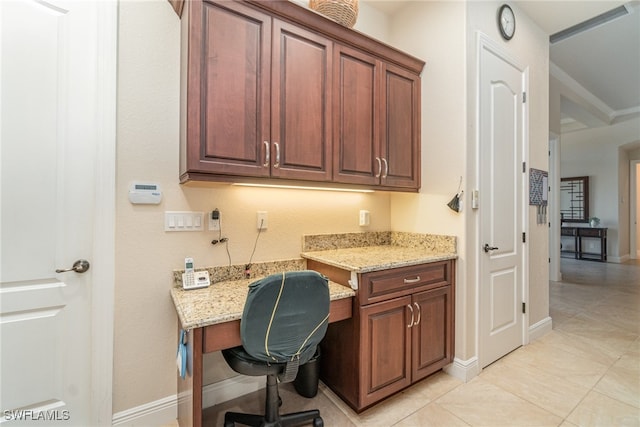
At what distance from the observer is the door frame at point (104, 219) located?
1.54m

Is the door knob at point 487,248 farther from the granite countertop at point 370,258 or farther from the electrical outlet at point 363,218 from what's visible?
the electrical outlet at point 363,218

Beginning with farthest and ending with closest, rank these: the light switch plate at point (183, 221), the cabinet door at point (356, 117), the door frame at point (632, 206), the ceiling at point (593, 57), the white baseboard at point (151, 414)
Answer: the door frame at point (632, 206) → the ceiling at point (593, 57) → the cabinet door at point (356, 117) → the light switch plate at point (183, 221) → the white baseboard at point (151, 414)

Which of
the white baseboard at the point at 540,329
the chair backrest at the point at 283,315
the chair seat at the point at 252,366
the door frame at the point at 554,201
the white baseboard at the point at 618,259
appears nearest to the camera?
the chair backrest at the point at 283,315

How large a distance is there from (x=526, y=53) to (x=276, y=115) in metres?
2.56

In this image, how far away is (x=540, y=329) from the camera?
282 centimetres

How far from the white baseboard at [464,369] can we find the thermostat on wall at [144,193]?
2320 mm

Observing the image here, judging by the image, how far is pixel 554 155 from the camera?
4.66 m

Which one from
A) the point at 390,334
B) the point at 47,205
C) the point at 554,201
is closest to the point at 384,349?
the point at 390,334

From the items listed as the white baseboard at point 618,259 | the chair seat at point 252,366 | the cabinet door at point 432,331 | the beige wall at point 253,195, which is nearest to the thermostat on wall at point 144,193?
the beige wall at point 253,195

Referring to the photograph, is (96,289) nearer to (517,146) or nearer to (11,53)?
(11,53)

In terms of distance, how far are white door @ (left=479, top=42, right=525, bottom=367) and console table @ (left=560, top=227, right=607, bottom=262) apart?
A: 19.5 feet

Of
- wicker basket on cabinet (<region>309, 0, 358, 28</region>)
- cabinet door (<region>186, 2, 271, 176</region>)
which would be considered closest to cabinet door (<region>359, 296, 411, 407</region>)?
cabinet door (<region>186, 2, 271, 176</region>)

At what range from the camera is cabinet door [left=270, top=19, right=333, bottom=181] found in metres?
1.69

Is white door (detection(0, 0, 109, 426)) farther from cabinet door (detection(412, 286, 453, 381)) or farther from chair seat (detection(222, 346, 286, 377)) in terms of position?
cabinet door (detection(412, 286, 453, 381))
